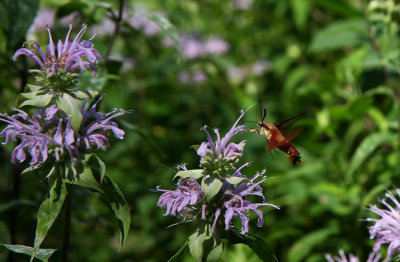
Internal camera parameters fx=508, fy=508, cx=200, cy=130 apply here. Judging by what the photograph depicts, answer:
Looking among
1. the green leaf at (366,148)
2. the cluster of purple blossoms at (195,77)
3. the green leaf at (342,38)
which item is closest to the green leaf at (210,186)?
the green leaf at (366,148)

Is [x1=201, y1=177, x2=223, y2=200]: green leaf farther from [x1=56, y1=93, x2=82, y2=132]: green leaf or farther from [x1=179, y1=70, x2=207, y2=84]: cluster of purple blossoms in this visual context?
[x1=179, y1=70, x2=207, y2=84]: cluster of purple blossoms

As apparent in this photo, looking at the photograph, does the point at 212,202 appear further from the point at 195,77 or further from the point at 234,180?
the point at 195,77

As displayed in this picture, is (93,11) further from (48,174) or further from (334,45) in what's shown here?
(334,45)

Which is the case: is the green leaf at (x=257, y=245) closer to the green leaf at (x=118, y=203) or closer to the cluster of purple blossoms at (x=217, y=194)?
the cluster of purple blossoms at (x=217, y=194)

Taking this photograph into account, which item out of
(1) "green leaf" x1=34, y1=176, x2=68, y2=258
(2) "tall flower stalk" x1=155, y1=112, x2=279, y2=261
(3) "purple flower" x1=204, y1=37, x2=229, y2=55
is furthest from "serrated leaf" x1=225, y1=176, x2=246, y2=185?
(3) "purple flower" x1=204, y1=37, x2=229, y2=55

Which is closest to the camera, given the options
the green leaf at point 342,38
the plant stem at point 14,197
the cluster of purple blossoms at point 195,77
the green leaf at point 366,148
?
the plant stem at point 14,197

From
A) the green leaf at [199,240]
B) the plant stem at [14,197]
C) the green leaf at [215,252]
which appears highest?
the green leaf at [199,240]

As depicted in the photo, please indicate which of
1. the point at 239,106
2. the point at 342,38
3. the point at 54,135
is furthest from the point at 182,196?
the point at 239,106
